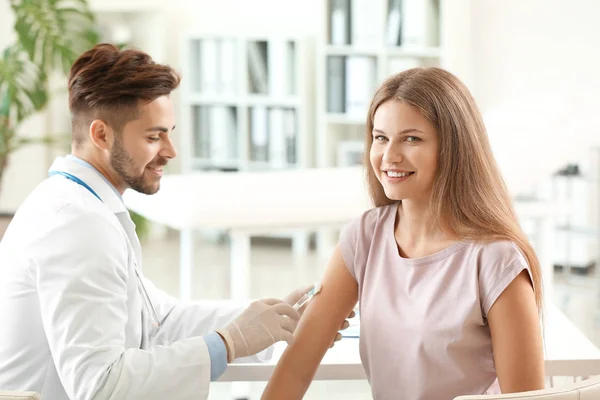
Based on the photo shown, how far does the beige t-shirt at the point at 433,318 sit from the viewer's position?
1.46 metres

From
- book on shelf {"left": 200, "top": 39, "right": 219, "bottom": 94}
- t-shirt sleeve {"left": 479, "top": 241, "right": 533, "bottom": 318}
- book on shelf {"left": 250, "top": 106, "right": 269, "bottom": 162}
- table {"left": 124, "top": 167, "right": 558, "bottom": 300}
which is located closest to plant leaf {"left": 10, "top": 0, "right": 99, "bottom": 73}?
book on shelf {"left": 200, "top": 39, "right": 219, "bottom": 94}

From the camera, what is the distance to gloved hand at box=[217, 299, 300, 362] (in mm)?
1599

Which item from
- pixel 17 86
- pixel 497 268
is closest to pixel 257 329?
pixel 497 268

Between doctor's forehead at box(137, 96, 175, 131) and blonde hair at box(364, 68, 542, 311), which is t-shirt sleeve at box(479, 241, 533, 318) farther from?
doctor's forehead at box(137, 96, 175, 131)

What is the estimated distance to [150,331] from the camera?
1.80m

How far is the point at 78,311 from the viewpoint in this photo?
1456mm

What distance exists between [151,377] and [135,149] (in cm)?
44

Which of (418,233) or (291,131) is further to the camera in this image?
(291,131)

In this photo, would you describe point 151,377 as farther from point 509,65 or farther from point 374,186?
point 509,65

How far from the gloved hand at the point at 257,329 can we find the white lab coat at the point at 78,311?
0.06 m

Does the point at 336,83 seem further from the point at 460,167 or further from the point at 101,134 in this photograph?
the point at 460,167

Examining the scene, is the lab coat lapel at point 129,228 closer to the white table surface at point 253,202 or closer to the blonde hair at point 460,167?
the blonde hair at point 460,167

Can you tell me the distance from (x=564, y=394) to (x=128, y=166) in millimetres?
907

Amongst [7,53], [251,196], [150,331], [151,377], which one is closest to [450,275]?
[151,377]
